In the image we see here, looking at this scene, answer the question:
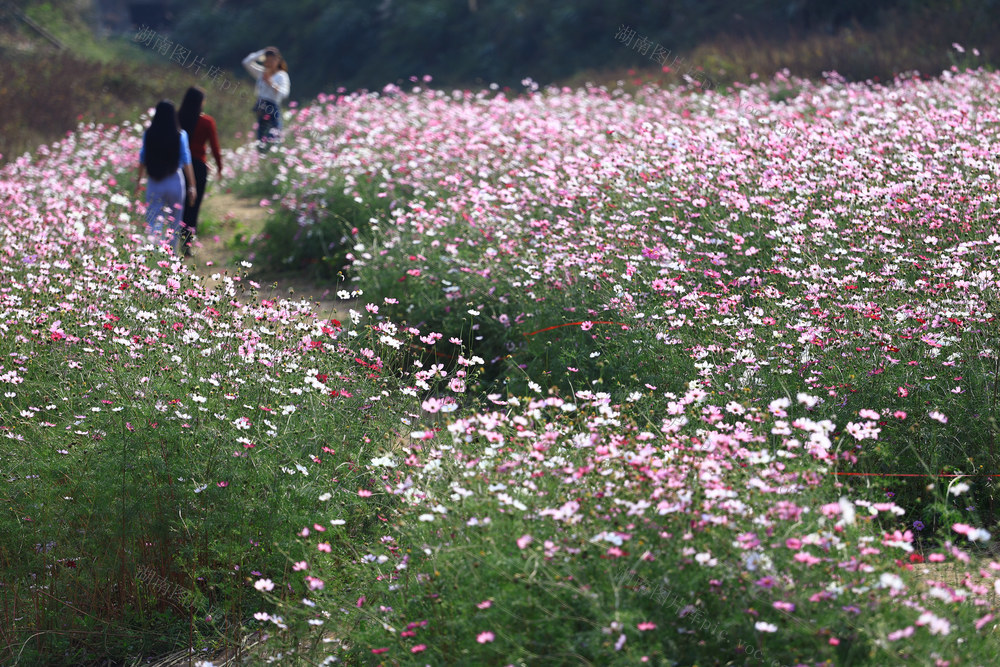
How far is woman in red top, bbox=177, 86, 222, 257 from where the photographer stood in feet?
32.7

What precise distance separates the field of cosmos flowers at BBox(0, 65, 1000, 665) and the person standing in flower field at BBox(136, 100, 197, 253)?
1.40 metres

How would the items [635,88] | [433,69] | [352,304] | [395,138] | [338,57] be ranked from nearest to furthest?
[352,304]
[395,138]
[635,88]
[433,69]
[338,57]

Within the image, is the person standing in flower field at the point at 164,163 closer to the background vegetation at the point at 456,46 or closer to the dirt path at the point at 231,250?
the dirt path at the point at 231,250

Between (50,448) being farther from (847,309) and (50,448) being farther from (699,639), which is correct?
(847,309)

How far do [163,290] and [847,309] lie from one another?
3.57 meters

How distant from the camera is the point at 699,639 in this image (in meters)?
2.88

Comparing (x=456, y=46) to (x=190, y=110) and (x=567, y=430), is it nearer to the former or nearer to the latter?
(x=190, y=110)

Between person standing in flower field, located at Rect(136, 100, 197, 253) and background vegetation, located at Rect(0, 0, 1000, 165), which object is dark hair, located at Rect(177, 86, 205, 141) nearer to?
person standing in flower field, located at Rect(136, 100, 197, 253)

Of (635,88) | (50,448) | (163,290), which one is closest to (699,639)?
(50,448)

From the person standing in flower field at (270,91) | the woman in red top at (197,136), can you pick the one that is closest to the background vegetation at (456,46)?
the person standing in flower field at (270,91)

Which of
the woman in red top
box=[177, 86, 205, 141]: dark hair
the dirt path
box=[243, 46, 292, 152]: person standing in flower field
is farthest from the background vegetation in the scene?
box=[177, 86, 205, 141]: dark hair

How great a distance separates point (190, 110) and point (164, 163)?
3.99 ft

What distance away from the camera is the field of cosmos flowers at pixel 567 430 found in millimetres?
2895

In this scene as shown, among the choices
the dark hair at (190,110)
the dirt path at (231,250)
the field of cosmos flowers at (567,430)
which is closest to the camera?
the field of cosmos flowers at (567,430)
